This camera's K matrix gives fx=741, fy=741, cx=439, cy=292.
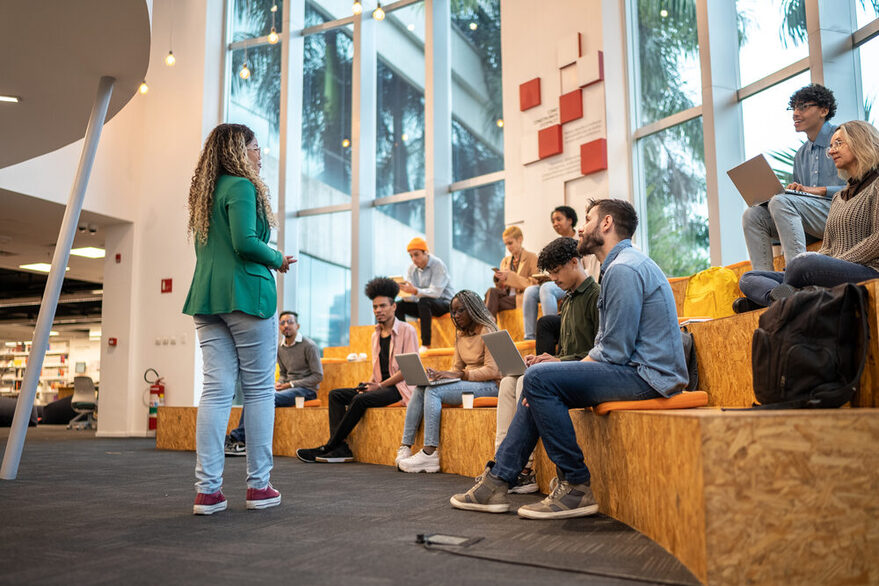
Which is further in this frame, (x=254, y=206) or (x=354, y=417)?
(x=354, y=417)

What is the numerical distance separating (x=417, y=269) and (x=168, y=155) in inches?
165

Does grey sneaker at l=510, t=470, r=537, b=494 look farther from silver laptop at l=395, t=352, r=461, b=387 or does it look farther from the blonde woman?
the blonde woman

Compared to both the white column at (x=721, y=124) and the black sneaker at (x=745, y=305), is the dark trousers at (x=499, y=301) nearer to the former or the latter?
the white column at (x=721, y=124)

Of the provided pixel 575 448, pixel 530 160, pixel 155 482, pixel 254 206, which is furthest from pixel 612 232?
pixel 530 160

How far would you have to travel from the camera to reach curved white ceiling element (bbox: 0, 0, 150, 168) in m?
3.00

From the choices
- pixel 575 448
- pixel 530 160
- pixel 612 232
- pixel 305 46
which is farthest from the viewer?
pixel 305 46

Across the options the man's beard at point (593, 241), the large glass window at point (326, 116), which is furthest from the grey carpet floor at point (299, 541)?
the large glass window at point (326, 116)

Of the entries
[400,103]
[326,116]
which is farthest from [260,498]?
[326,116]

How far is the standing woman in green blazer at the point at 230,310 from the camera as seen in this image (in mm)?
2652

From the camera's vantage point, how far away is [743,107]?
19.4ft

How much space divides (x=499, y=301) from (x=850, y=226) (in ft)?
11.4

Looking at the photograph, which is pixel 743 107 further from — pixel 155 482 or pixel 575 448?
pixel 155 482

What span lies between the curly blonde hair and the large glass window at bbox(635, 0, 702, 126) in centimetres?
466

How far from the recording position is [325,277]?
9492mm
